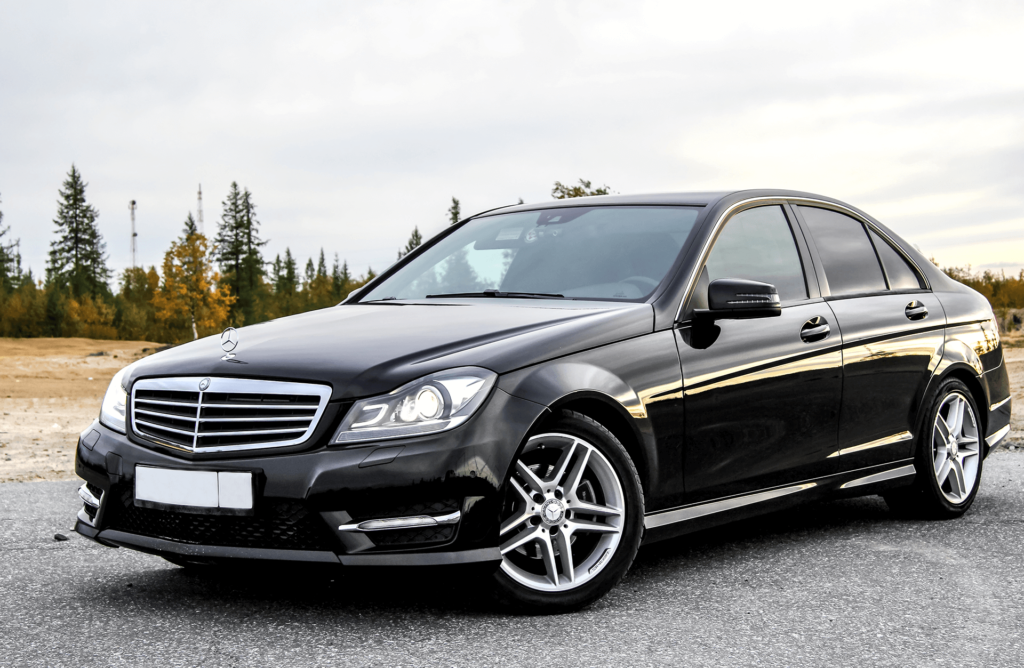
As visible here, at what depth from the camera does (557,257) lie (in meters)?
5.00

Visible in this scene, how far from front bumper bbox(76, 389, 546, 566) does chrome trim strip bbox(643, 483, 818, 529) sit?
0.82m

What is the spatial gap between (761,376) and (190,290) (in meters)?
84.6

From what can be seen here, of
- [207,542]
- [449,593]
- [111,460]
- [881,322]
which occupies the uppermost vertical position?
[881,322]

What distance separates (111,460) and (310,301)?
11373cm

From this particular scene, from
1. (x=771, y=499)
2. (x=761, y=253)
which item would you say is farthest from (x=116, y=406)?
(x=761, y=253)

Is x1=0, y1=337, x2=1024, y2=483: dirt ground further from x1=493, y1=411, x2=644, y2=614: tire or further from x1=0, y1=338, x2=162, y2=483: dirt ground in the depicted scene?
x1=493, y1=411, x2=644, y2=614: tire

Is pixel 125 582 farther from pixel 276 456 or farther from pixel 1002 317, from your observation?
pixel 1002 317

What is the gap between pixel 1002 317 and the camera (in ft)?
168

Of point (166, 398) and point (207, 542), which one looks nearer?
point (207, 542)

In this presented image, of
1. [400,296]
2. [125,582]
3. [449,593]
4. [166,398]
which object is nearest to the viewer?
[166,398]

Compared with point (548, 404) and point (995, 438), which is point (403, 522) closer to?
point (548, 404)

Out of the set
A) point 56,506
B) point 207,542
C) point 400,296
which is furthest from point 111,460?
point 56,506

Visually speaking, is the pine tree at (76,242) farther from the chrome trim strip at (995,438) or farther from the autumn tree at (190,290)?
the chrome trim strip at (995,438)

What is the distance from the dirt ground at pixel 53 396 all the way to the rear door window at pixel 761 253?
6.02 metres
